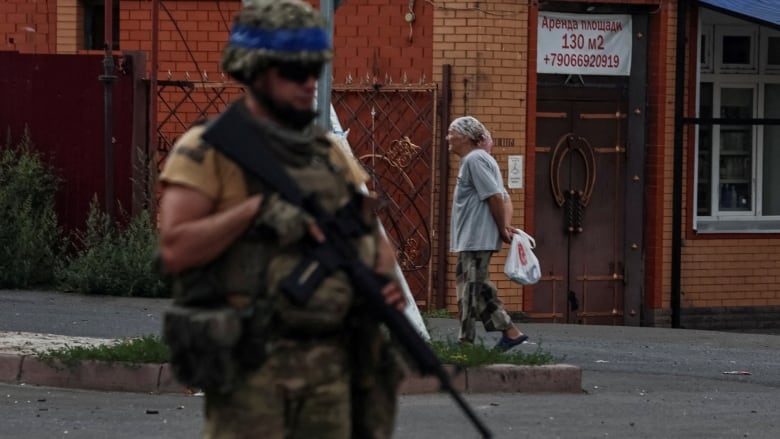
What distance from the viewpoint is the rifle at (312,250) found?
4.22m

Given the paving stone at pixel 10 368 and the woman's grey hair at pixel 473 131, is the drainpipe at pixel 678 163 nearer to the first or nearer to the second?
the woman's grey hair at pixel 473 131

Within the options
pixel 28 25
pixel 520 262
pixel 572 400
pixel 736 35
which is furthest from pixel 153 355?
pixel 736 35

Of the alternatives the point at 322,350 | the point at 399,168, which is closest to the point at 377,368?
the point at 322,350

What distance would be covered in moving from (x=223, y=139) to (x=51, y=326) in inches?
332

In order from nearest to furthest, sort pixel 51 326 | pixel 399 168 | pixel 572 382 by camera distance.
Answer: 1. pixel 572 382
2. pixel 51 326
3. pixel 399 168

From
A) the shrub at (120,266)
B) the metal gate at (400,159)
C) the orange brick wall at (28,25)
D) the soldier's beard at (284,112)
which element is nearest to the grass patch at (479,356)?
the metal gate at (400,159)

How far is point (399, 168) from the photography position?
1463 centimetres

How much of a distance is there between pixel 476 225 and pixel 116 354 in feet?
8.29

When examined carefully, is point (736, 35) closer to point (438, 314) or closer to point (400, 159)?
point (400, 159)

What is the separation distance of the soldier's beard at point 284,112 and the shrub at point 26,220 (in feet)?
35.8

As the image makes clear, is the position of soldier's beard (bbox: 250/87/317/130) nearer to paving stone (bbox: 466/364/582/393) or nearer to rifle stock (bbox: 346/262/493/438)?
rifle stock (bbox: 346/262/493/438)

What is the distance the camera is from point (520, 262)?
1104 cm

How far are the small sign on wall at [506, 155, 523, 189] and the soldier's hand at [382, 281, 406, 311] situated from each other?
10085mm

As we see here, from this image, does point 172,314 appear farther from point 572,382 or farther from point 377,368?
point 572,382
